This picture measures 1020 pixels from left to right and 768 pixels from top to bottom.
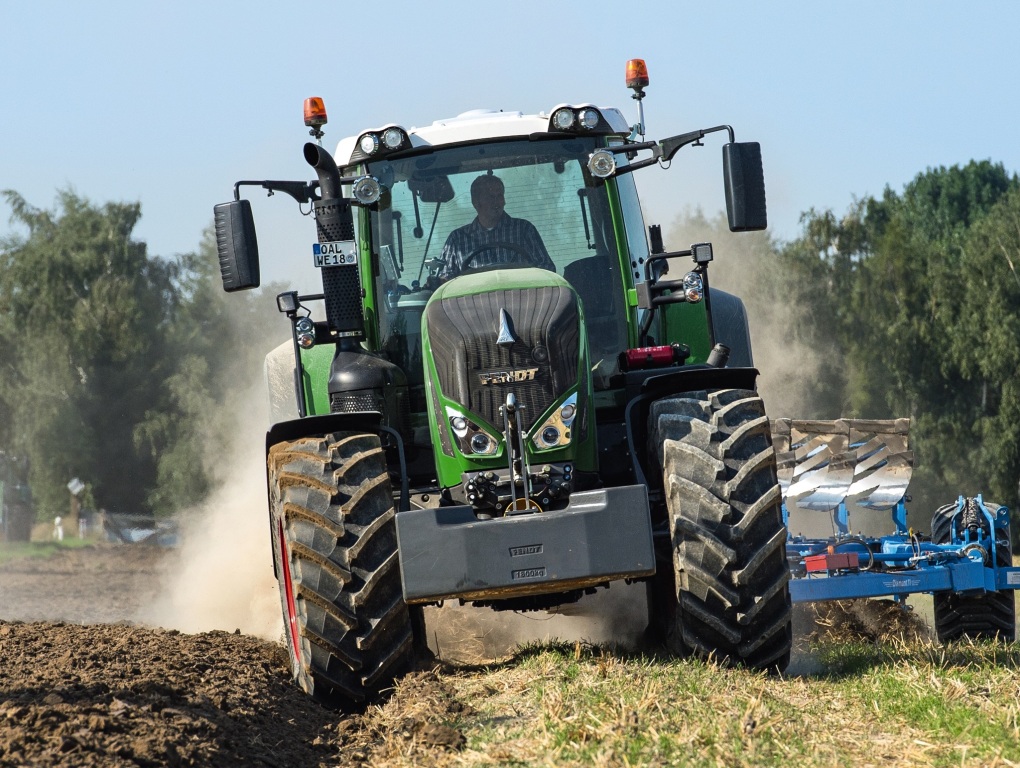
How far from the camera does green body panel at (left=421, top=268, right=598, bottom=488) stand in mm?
6371

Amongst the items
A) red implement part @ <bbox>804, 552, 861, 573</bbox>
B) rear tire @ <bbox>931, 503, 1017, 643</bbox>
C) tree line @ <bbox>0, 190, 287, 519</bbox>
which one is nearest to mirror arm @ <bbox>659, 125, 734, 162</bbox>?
red implement part @ <bbox>804, 552, 861, 573</bbox>

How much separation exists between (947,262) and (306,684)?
36.7m

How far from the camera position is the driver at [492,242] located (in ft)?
24.4

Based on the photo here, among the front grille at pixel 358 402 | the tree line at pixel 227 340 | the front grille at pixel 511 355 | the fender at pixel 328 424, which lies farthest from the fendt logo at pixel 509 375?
the tree line at pixel 227 340

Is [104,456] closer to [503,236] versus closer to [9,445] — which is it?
[9,445]

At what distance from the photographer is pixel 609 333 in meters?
7.40

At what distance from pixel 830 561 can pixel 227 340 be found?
37319 mm

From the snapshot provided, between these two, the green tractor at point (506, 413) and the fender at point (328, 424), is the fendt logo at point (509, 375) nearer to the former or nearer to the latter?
the green tractor at point (506, 413)

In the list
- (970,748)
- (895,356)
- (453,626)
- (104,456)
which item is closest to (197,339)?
(104,456)

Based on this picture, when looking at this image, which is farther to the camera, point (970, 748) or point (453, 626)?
point (453, 626)

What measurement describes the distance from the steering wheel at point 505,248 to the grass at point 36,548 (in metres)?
27.3

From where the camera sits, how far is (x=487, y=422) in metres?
6.36

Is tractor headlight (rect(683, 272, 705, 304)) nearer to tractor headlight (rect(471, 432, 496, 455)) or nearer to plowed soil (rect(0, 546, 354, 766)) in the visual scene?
tractor headlight (rect(471, 432, 496, 455))

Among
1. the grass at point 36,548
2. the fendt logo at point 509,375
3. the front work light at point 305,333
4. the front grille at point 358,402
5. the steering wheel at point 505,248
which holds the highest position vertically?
the steering wheel at point 505,248
